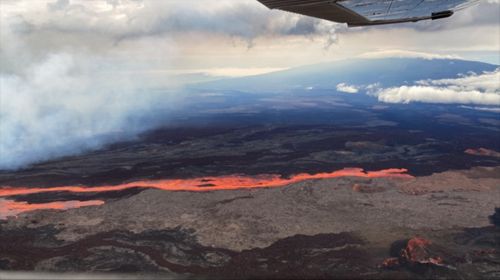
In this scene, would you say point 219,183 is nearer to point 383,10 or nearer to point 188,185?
point 188,185

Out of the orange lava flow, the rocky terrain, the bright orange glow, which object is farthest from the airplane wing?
the orange lava flow

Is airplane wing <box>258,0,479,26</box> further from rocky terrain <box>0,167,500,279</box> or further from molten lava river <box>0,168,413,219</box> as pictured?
molten lava river <box>0,168,413,219</box>

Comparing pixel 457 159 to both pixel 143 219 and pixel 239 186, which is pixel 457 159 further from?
pixel 143 219

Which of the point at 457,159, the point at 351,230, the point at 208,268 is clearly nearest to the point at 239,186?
the point at 351,230

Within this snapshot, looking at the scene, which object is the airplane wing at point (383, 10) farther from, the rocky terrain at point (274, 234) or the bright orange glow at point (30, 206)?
the bright orange glow at point (30, 206)

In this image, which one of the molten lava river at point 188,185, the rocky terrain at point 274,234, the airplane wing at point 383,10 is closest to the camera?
the airplane wing at point 383,10

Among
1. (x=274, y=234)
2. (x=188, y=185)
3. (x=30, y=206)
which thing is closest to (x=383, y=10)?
(x=274, y=234)

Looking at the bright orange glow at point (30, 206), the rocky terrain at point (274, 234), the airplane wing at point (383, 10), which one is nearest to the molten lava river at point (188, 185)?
the bright orange glow at point (30, 206)
